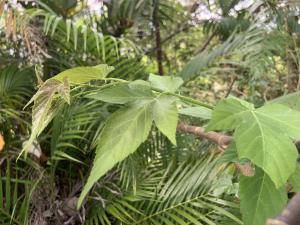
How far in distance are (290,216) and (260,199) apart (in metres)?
0.28

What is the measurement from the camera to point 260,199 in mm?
430

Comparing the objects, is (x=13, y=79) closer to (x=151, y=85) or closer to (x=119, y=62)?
(x=119, y=62)

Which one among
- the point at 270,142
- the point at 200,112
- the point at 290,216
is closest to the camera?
the point at 290,216

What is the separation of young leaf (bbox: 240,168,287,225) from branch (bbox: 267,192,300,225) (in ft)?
0.85

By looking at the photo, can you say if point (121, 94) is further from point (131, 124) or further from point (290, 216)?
point (290, 216)

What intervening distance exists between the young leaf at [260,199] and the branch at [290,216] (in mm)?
258

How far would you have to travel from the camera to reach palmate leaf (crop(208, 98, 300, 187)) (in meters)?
0.38

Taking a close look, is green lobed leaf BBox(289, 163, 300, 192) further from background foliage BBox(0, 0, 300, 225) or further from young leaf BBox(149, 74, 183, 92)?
young leaf BBox(149, 74, 183, 92)

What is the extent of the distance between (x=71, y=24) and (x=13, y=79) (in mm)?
279

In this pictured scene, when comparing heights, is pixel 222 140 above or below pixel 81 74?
below

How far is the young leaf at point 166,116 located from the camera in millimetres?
428

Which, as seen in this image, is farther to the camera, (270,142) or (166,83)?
(166,83)

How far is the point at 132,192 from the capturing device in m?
1.15

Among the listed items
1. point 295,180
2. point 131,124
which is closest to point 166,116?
point 131,124
